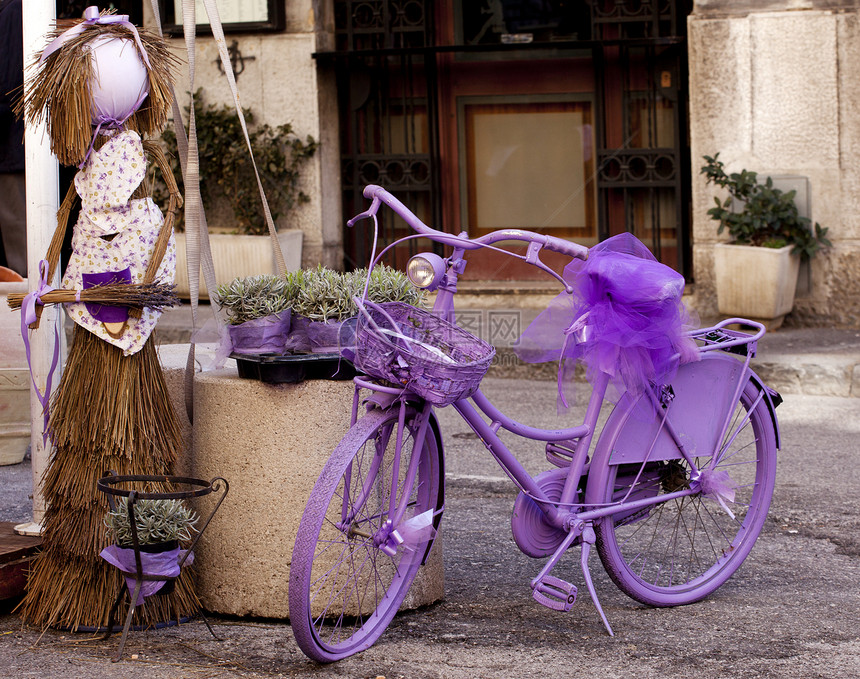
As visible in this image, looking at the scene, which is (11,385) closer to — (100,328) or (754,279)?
(100,328)

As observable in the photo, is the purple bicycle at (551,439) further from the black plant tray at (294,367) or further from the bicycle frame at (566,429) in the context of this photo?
the black plant tray at (294,367)

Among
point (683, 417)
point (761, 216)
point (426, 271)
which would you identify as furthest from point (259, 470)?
point (761, 216)

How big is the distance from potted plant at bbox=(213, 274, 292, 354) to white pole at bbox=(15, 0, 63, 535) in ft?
2.47

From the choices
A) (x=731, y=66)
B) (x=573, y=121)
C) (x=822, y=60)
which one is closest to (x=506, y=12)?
(x=573, y=121)

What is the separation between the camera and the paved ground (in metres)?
3.07

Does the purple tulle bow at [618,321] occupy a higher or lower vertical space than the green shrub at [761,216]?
lower

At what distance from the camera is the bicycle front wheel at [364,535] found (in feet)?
9.57

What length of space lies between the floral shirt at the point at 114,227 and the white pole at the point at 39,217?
482 mm

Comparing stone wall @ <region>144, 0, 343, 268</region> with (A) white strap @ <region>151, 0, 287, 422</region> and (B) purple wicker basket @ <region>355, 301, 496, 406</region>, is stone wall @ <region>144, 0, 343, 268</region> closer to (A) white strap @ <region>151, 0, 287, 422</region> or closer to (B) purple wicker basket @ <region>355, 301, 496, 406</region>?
(A) white strap @ <region>151, 0, 287, 422</region>

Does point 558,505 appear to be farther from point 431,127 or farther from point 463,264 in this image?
point 431,127

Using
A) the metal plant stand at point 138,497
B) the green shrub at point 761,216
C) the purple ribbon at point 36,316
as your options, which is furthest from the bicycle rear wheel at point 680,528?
the green shrub at point 761,216

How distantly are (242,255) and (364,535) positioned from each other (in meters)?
5.62

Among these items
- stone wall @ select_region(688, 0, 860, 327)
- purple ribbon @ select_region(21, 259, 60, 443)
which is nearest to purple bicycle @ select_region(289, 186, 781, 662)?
purple ribbon @ select_region(21, 259, 60, 443)

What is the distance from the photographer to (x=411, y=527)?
3156 millimetres
